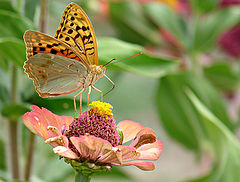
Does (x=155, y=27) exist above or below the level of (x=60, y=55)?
above

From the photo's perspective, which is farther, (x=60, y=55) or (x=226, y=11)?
(x=226, y=11)

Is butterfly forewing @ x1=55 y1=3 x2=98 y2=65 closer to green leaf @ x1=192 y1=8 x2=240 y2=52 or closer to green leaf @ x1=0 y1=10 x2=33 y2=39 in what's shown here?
green leaf @ x1=0 y1=10 x2=33 y2=39

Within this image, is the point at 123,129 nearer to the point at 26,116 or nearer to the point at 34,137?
the point at 26,116

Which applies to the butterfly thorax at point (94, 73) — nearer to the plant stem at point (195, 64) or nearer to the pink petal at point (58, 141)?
the pink petal at point (58, 141)

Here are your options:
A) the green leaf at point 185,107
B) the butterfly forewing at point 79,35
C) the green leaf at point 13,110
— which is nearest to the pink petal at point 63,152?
the butterfly forewing at point 79,35

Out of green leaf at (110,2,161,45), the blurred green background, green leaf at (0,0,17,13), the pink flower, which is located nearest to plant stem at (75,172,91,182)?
the pink flower

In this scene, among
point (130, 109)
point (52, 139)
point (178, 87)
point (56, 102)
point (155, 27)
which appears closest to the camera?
point (52, 139)

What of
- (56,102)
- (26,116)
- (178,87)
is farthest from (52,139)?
(178,87)
